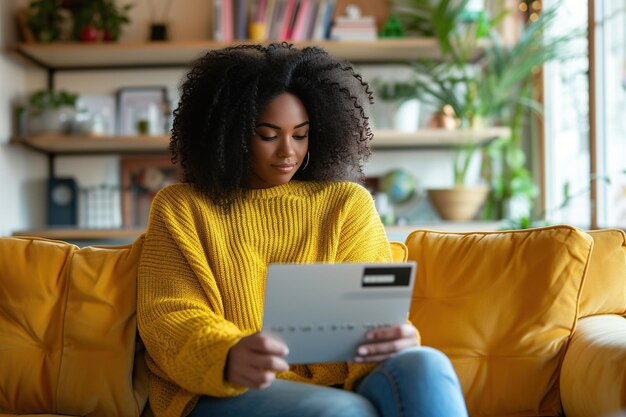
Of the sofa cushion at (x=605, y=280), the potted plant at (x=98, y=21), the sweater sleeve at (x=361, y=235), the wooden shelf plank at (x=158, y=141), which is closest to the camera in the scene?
the sweater sleeve at (x=361, y=235)

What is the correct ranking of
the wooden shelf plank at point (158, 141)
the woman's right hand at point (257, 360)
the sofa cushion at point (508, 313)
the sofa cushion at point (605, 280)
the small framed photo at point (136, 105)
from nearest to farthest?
the woman's right hand at point (257, 360)
the sofa cushion at point (508, 313)
the sofa cushion at point (605, 280)
the wooden shelf plank at point (158, 141)
the small framed photo at point (136, 105)

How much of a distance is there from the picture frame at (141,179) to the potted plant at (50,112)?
1.18 ft

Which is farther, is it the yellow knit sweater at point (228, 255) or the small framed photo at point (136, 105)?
the small framed photo at point (136, 105)

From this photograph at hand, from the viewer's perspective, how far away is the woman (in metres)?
1.58

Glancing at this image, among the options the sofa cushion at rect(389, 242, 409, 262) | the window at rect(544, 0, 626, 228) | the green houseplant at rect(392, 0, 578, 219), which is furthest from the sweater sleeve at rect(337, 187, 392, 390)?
the green houseplant at rect(392, 0, 578, 219)

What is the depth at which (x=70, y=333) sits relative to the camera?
1889 millimetres

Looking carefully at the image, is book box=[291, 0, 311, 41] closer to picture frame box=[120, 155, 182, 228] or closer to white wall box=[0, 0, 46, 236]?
picture frame box=[120, 155, 182, 228]

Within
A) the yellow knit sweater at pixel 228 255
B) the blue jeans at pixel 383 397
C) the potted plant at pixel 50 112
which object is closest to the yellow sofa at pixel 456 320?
the yellow knit sweater at pixel 228 255

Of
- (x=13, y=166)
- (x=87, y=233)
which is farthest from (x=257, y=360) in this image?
(x=13, y=166)

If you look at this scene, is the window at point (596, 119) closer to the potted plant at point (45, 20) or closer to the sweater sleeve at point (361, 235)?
the sweater sleeve at point (361, 235)

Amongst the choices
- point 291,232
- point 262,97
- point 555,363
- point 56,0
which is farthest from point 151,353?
point 56,0

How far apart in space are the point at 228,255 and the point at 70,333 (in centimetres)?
41

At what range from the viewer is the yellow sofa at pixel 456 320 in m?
1.85

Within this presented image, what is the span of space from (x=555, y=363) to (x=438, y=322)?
26cm
